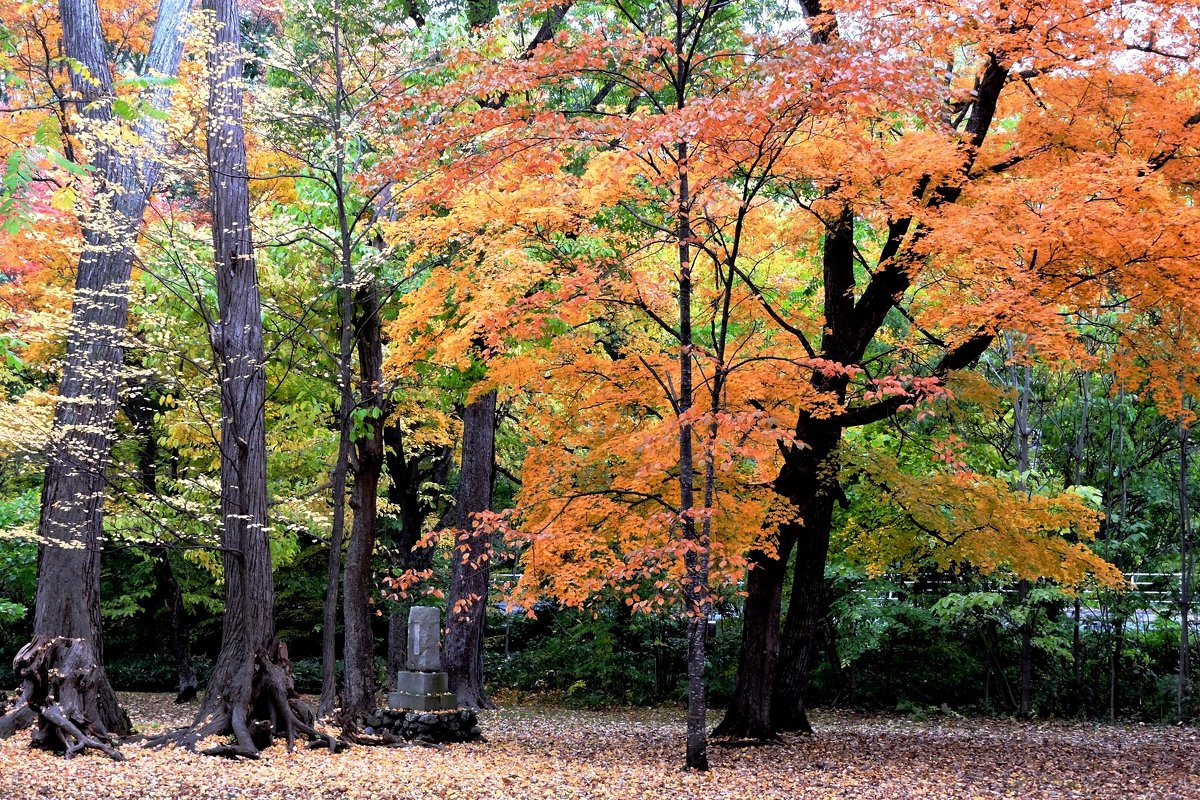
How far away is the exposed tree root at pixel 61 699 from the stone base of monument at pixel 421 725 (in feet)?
8.46

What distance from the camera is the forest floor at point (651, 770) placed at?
6.75m

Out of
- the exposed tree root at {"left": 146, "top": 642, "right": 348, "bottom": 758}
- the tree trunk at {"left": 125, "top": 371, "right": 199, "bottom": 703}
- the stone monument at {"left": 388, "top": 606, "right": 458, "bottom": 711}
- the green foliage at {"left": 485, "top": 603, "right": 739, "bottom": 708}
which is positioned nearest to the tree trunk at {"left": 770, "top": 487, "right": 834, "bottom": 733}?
the stone monument at {"left": 388, "top": 606, "right": 458, "bottom": 711}

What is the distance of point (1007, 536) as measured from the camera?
10344 mm

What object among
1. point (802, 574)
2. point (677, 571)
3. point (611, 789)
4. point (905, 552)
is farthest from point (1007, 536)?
point (611, 789)

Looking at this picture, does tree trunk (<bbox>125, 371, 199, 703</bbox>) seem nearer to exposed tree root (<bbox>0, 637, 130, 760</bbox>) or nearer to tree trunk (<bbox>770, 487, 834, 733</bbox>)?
exposed tree root (<bbox>0, 637, 130, 760</bbox>)

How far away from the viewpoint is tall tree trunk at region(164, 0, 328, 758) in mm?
8453

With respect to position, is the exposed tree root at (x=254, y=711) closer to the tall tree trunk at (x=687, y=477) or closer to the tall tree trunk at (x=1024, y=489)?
the tall tree trunk at (x=687, y=477)

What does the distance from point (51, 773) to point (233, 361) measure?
371 cm

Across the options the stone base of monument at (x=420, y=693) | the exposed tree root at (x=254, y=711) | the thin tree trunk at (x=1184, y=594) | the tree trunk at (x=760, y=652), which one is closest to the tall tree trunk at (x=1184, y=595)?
the thin tree trunk at (x=1184, y=594)

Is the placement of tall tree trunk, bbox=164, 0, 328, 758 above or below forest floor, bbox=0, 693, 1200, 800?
above

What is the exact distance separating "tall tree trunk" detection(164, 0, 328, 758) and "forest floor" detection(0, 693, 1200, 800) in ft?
1.65

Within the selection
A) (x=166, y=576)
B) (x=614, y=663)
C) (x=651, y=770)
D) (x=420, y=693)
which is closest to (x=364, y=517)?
(x=420, y=693)

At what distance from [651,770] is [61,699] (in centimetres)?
484

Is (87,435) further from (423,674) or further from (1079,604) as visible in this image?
(1079,604)
